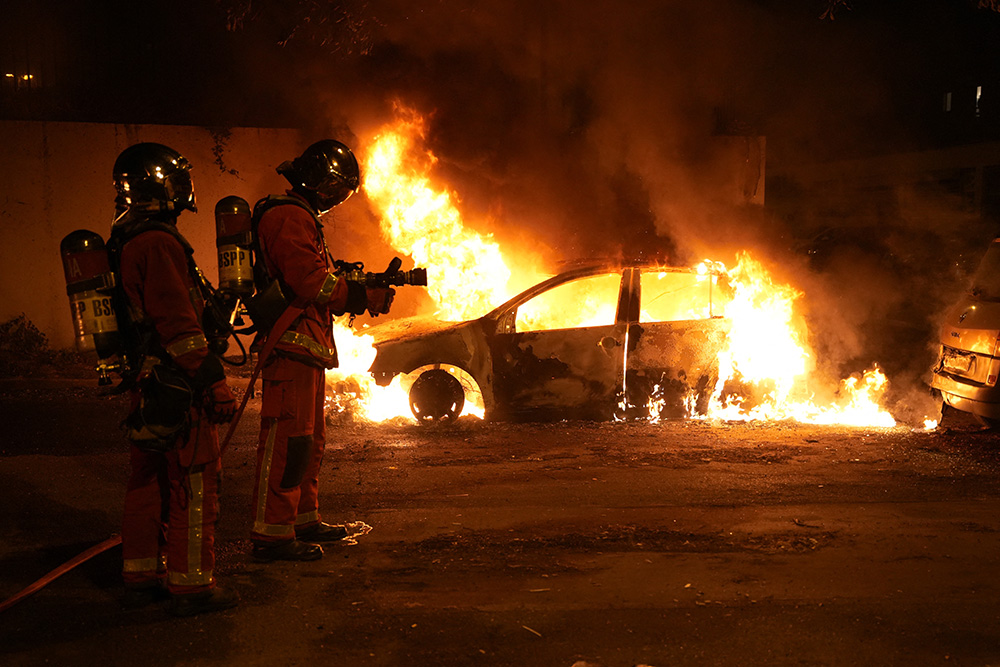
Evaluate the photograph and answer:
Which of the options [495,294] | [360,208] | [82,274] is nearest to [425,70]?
[360,208]

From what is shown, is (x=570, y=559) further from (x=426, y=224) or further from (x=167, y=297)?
(x=426, y=224)

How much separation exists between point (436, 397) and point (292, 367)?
3493 millimetres

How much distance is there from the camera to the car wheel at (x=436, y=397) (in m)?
7.84

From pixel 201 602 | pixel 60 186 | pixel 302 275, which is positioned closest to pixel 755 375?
pixel 302 275

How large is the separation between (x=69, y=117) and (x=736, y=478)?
1057 cm

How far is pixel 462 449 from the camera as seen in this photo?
7.00 m

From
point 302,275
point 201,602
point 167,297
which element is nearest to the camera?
point 167,297

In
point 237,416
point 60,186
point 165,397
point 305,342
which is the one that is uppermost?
point 60,186

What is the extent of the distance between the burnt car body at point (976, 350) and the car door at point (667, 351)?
1.88 m

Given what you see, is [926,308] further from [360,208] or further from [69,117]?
[69,117]

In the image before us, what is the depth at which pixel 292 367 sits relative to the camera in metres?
4.42

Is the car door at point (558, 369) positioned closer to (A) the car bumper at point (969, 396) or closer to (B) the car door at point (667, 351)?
(B) the car door at point (667, 351)

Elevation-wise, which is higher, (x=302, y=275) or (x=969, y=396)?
(x=302, y=275)

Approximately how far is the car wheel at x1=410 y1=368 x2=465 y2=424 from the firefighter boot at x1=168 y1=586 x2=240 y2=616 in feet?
13.3
